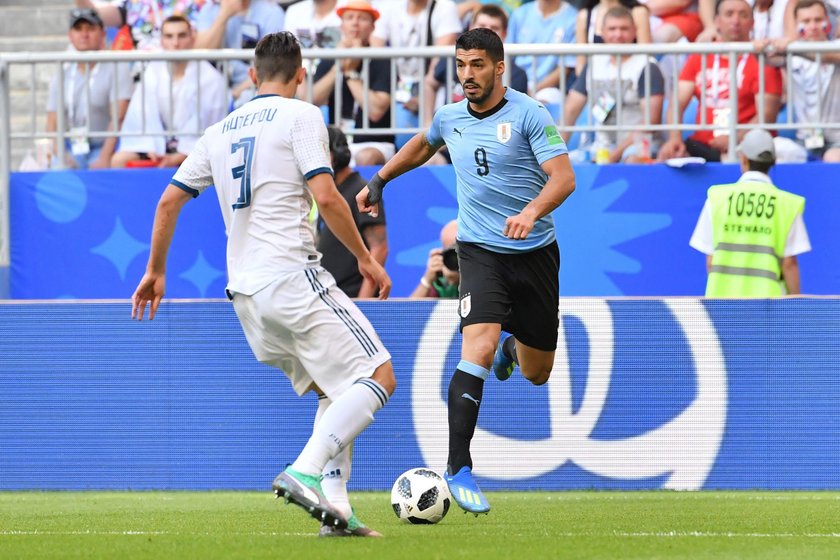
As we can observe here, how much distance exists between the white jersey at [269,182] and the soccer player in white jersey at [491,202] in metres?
1.29

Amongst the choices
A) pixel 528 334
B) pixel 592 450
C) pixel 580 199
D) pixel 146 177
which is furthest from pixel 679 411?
pixel 146 177

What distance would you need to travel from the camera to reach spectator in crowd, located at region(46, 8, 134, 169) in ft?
42.1

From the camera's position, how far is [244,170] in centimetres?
660

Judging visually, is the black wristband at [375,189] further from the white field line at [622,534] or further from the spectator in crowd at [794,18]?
the spectator in crowd at [794,18]

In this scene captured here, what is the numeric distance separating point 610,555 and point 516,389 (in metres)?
4.14

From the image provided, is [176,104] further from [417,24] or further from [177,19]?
[417,24]

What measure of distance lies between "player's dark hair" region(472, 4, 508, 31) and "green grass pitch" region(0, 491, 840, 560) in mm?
5373

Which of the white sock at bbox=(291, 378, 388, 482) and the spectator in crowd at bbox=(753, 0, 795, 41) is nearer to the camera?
the white sock at bbox=(291, 378, 388, 482)

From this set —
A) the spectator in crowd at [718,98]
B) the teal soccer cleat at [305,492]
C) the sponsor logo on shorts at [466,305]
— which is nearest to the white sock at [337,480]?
the teal soccer cleat at [305,492]

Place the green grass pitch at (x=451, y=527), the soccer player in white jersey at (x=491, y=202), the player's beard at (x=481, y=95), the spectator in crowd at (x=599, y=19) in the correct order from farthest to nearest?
the spectator in crowd at (x=599, y=19) < the player's beard at (x=481, y=95) < the soccer player in white jersey at (x=491, y=202) < the green grass pitch at (x=451, y=527)

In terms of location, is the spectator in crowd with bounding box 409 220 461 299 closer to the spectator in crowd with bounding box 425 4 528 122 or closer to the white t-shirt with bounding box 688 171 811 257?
the spectator in crowd with bounding box 425 4 528 122

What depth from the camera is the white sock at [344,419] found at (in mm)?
6379

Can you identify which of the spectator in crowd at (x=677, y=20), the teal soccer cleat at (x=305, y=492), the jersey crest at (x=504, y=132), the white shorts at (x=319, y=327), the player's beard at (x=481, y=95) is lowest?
the teal soccer cleat at (x=305, y=492)

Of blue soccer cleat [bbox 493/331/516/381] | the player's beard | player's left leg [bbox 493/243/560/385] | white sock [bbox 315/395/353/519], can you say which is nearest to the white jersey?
white sock [bbox 315/395/353/519]
